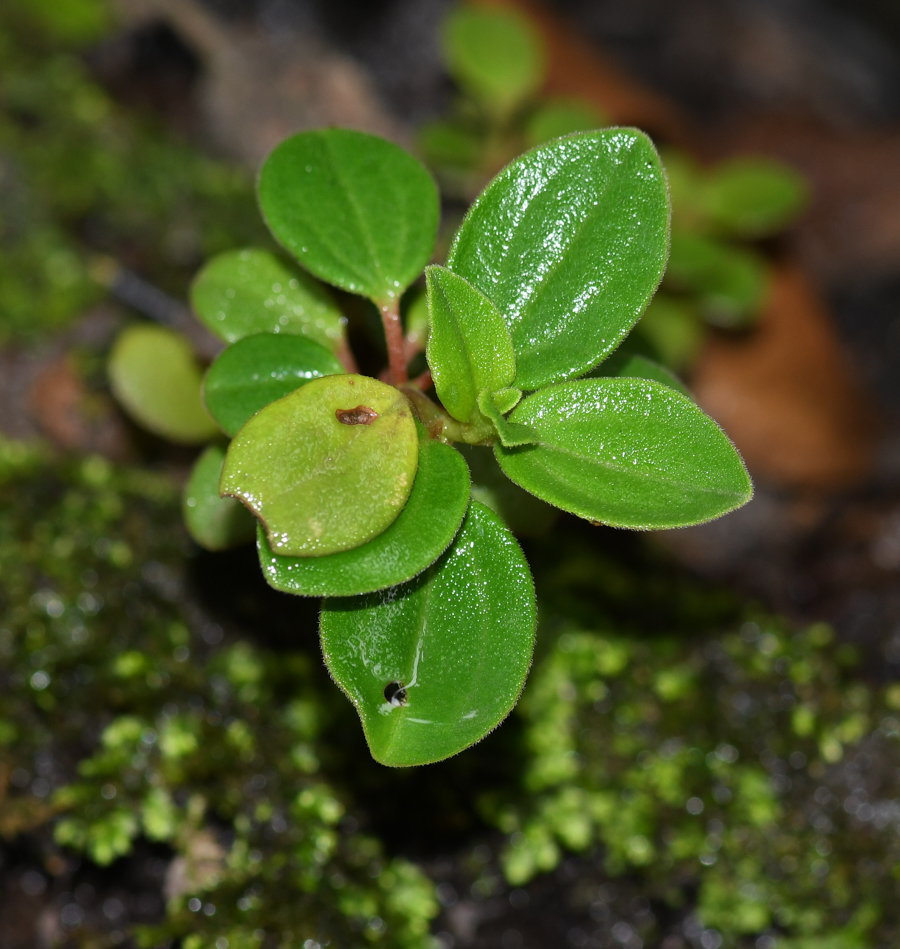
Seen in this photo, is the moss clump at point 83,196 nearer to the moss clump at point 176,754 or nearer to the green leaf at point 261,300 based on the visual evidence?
the moss clump at point 176,754

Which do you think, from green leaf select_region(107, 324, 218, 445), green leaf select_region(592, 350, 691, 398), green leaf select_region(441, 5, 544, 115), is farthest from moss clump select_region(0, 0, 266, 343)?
green leaf select_region(592, 350, 691, 398)

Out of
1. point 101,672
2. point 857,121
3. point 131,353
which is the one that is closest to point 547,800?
point 101,672

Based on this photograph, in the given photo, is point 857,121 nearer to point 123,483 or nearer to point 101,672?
point 123,483

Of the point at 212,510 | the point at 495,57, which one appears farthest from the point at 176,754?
the point at 495,57

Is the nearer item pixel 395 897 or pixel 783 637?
pixel 395 897

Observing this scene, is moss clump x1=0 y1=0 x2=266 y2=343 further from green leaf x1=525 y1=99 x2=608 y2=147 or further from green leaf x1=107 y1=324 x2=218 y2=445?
green leaf x1=525 y1=99 x2=608 y2=147

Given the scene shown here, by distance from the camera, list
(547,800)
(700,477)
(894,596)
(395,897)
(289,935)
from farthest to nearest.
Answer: (894,596)
(547,800)
(395,897)
(289,935)
(700,477)
